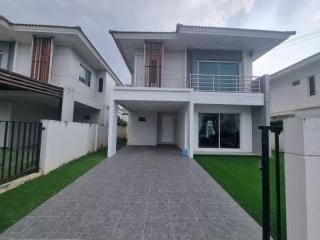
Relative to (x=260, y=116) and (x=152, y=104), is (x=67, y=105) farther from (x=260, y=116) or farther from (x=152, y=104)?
(x=260, y=116)

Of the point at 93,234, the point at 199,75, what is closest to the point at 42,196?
the point at 93,234

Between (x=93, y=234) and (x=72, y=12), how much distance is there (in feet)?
47.4

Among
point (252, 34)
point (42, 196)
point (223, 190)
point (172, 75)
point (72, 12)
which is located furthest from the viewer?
point (72, 12)

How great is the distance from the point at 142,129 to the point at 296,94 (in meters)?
11.3

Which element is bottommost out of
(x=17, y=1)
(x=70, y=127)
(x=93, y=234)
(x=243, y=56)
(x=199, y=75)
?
(x=93, y=234)

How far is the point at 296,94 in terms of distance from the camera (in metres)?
12.8

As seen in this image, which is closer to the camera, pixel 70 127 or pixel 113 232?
pixel 113 232

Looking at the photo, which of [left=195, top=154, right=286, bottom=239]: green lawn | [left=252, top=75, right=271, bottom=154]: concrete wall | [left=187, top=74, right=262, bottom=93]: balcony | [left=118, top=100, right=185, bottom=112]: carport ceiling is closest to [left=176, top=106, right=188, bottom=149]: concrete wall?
[left=118, top=100, right=185, bottom=112]: carport ceiling

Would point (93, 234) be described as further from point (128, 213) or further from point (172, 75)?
point (172, 75)

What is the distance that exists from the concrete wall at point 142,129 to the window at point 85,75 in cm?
400

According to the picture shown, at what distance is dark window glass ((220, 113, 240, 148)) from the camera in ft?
35.1

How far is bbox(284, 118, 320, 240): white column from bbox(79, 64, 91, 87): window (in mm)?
12674

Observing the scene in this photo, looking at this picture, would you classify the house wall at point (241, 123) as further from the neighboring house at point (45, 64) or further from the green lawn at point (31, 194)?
the neighboring house at point (45, 64)

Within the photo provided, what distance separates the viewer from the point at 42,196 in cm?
412
